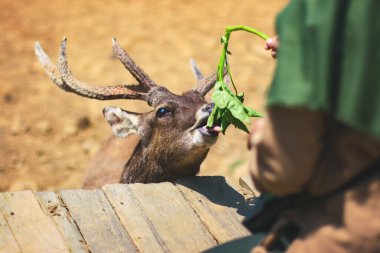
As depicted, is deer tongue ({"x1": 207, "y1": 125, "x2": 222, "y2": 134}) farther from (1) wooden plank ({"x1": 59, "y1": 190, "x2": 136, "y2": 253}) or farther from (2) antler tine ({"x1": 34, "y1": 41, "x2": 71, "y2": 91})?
(2) antler tine ({"x1": 34, "y1": 41, "x2": 71, "y2": 91})

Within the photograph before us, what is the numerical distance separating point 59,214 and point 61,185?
343cm

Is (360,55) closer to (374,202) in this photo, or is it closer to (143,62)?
(374,202)

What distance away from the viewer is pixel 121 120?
5.53 metres

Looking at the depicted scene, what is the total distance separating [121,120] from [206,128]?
888 mm

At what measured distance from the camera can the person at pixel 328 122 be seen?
195 centimetres

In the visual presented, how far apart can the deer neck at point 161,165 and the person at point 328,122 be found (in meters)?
2.93

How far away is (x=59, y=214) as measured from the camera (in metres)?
3.76

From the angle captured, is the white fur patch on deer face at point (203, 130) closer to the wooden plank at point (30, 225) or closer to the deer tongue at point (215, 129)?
the deer tongue at point (215, 129)

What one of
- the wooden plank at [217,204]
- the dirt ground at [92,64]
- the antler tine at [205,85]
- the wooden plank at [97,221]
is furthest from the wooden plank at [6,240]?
the dirt ground at [92,64]

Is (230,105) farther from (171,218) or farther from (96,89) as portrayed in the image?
(96,89)

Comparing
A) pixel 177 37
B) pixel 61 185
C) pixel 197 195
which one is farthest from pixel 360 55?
pixel 177 37

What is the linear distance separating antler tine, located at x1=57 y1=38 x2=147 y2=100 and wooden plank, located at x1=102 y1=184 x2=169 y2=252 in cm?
131

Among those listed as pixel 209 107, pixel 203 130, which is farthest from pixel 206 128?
pixel 209 107

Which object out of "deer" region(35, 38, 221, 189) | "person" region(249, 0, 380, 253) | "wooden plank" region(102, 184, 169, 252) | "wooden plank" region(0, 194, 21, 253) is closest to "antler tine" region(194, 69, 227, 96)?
"deer" region(35, 38, 221, 189)
